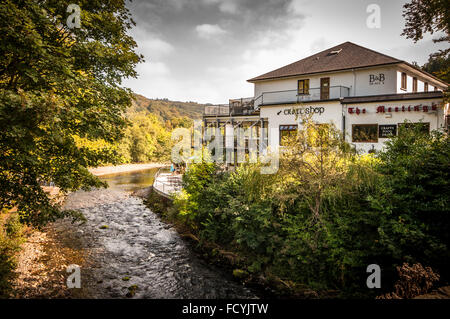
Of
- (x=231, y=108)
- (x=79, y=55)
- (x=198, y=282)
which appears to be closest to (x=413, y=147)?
(x=198, y=282)

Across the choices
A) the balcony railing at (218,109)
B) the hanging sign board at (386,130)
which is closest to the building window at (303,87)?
the hanging sign board at (386,130)

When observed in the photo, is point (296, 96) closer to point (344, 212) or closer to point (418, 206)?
point (344, 212)

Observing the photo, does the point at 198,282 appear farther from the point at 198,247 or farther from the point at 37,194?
the point at 37,194

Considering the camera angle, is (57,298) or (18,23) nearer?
(18,23)

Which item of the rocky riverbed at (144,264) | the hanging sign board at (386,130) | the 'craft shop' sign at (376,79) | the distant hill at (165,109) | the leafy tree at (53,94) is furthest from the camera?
the distant hill at (165,109)

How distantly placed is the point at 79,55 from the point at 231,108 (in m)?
16.7

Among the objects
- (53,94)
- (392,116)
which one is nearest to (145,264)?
(53,94)

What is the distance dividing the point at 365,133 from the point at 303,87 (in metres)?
6.15

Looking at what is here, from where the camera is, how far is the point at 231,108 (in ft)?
77.3

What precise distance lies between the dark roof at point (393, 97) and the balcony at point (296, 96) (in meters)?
1.15

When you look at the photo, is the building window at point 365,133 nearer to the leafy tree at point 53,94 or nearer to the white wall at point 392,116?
the white wall at point 392,116

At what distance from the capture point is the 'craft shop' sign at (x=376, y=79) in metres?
17.2

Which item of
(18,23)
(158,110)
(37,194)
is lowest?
(37,194)

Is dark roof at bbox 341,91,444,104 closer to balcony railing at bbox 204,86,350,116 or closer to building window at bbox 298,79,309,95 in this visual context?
balcony railing at bbox 204,86,350,116
